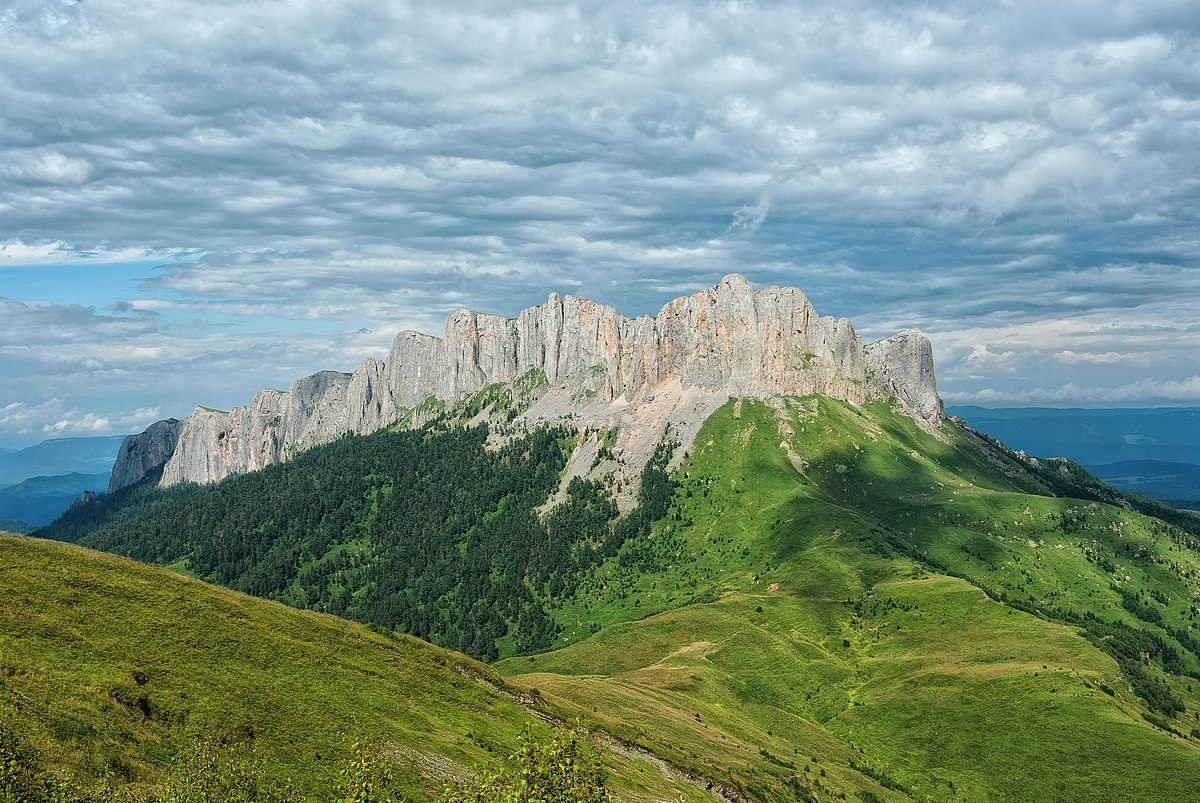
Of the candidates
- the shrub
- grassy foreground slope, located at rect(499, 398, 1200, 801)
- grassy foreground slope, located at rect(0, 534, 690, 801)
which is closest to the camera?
the shrub

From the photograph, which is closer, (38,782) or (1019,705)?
(38,782)

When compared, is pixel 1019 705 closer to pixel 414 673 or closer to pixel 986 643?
pixel 986 643

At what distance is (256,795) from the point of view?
4603cm

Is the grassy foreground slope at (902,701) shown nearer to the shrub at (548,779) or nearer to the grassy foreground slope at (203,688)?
the grassy foreground slope at (203,688)

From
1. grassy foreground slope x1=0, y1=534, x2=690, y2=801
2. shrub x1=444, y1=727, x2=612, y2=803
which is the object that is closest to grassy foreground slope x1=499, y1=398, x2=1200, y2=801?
grassy foreground slope x1=0, y1=534, x2=690, y2=801

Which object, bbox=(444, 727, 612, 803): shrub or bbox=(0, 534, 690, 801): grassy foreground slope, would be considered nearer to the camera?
bbox=(444, 727, 612, 803): shrub

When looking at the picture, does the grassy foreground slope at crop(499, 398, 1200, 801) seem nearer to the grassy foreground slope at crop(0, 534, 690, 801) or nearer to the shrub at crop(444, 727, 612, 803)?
the grassy foreground slope at crop(0, 534, 690, 801)

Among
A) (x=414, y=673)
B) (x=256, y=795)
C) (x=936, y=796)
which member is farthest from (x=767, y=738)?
(x=256, y=795)

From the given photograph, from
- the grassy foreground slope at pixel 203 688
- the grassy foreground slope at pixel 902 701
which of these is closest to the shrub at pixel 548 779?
the grassy foreground slope at pixel 203 688

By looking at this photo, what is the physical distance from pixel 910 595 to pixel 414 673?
503 ft

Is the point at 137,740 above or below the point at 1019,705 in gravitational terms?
above

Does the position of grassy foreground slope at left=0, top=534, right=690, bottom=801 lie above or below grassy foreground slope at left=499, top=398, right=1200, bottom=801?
above

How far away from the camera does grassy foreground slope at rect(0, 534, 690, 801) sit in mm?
49500

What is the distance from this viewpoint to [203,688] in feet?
194
